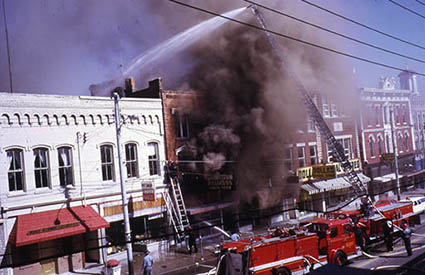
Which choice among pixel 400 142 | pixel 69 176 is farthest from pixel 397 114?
pixel 69 176

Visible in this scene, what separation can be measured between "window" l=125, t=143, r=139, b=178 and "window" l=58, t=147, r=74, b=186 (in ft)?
8.83

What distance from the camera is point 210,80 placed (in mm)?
21953

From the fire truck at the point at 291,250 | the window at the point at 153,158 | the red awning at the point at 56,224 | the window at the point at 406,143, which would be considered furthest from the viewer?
the window at the point at 406,143

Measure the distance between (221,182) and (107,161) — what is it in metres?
5.74

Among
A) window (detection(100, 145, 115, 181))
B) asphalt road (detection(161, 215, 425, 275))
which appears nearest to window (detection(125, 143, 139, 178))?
window (detection(100, 145, 115, 181))

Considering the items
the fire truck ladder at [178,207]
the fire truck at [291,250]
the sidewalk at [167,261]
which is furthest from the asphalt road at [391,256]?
the fire truck ladder at [178,207]

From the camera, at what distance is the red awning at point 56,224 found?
13.9m

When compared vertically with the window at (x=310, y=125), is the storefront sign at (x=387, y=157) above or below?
below

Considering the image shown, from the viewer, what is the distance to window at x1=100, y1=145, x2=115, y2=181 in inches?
688

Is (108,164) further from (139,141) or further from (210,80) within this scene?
(210,80)

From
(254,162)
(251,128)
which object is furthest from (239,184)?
(251,128)

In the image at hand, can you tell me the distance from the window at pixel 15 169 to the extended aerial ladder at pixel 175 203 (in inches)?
269

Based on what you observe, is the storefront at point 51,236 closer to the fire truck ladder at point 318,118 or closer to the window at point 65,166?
the window at point 65,166

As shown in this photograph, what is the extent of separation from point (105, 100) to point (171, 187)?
5458mm
